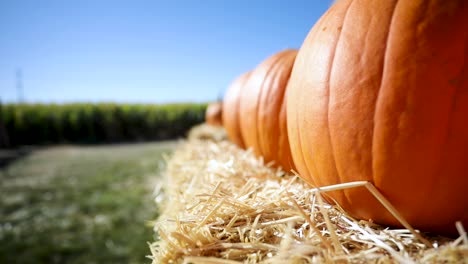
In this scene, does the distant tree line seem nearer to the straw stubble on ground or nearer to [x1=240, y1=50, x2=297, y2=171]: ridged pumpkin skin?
[x1=240, y1=50, x2=297, y2=171]: ridged pumpkin skin

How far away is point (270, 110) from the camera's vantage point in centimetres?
192

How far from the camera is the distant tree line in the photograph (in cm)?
1814

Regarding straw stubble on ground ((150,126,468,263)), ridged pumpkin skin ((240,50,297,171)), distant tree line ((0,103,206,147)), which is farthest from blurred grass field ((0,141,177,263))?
distant tree line ((0,103,206,147))

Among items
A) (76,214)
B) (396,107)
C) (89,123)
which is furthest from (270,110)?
(89,123)

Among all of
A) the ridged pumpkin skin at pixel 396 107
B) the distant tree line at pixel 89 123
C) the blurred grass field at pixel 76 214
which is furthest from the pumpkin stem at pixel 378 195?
the distant tree line at pixel 89 123

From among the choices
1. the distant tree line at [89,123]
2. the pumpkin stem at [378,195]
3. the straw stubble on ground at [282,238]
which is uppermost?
the pumpkin stem at [378,195]

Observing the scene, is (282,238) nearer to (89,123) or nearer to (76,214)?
(76,214)

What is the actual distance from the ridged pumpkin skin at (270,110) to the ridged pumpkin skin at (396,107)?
72cm

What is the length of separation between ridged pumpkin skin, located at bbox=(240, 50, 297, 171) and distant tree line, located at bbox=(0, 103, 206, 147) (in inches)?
743

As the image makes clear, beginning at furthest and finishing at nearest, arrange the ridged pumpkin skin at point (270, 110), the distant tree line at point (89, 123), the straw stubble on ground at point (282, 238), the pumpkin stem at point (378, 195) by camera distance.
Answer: the distant tree line at point (89, 123) < the ridged pumpkin skin at point (270, 110) < the pumpkin stem at point (378, 195) < the straw stubble on ground at point (282, 238)

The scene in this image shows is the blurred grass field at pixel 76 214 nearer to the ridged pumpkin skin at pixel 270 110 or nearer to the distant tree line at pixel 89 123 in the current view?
the ridged pumpkin skin at pixel 270 110

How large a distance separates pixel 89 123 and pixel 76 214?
51.8ft

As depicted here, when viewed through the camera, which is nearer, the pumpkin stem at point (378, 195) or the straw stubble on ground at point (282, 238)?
the straw stubble on ground at point (282, 238)

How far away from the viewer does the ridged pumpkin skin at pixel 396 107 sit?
83 centimetres
